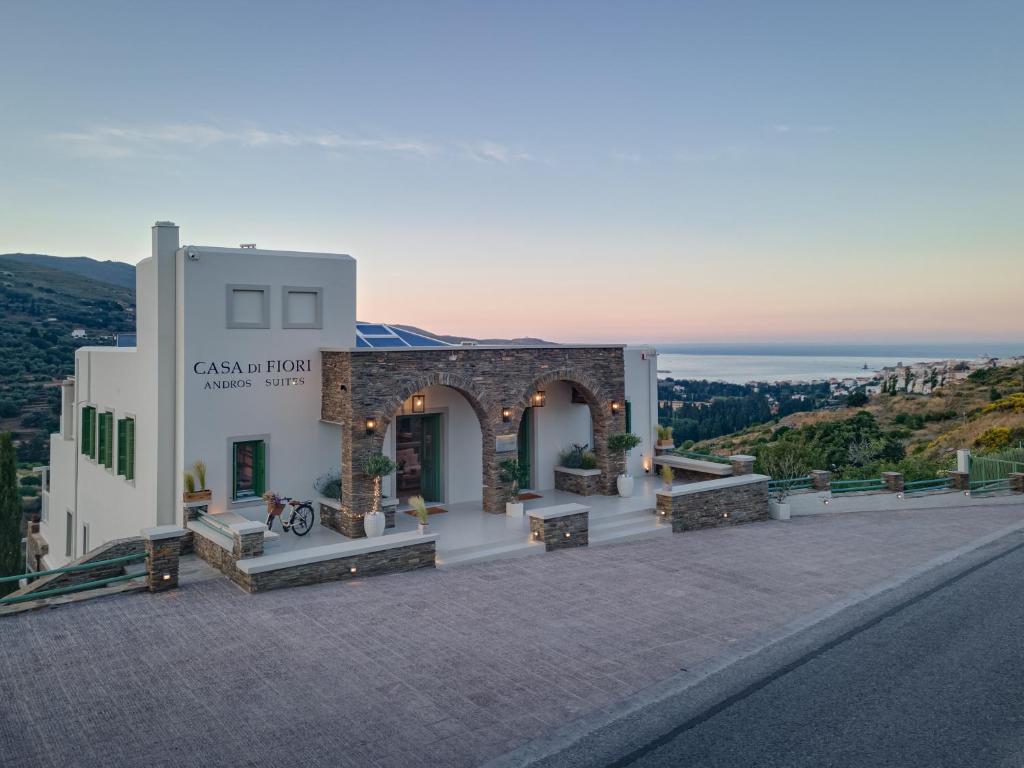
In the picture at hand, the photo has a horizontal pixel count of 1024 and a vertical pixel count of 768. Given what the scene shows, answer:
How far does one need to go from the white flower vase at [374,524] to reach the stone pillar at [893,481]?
14751 mm

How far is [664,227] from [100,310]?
5890 cm

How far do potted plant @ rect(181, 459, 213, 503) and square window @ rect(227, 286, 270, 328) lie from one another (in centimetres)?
283

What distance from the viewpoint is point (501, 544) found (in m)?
13.1

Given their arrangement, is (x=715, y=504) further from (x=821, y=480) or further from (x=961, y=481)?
(x=961, y=481)

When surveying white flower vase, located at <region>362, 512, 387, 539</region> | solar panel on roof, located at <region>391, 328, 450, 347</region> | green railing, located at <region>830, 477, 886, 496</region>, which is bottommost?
green railing, located at <region>830, 477, 886, 496</region>

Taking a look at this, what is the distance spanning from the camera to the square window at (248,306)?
44.5ft

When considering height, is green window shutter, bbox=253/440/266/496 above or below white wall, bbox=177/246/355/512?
below

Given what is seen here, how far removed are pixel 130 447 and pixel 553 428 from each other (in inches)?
391

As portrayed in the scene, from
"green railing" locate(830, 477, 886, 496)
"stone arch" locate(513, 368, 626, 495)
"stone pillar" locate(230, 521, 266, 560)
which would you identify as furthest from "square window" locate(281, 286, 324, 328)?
"green railing" locate(830, 477, 886, 496)

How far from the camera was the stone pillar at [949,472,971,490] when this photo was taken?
2101cm

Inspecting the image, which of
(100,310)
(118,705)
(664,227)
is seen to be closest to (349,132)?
(664,227)

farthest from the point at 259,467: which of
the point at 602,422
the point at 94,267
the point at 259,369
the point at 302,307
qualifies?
the point at 94,267

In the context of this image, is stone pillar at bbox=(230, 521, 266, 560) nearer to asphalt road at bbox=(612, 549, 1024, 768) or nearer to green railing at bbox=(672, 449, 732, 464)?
asphalt road at bbox=(612, 549, 1024, 768)

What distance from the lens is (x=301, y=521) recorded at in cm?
1376
